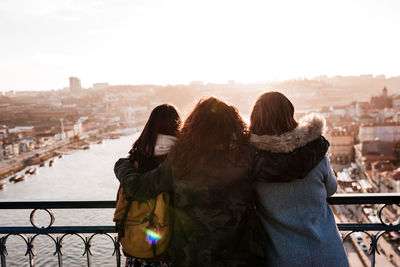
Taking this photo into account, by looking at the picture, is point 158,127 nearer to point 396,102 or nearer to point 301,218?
point 301,218

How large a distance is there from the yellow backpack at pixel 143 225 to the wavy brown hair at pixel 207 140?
0.35 ft

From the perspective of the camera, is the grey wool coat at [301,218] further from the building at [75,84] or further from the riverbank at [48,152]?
the building at [75,84]

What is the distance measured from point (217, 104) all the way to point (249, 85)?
129 ft

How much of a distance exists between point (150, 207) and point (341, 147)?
74.9 ft

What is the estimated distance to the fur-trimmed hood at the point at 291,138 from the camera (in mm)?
674

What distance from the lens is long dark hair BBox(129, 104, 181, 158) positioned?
0.74 metres

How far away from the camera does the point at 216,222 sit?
2.27ft

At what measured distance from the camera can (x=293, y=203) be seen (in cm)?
71

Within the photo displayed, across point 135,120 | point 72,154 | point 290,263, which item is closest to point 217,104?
point 290,263

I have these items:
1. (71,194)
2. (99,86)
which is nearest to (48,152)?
(71,194)

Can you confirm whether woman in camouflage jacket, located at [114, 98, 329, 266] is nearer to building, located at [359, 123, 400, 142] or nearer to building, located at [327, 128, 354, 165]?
building, located at [327, 128, 354, 165]

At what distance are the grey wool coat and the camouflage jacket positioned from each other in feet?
0.09

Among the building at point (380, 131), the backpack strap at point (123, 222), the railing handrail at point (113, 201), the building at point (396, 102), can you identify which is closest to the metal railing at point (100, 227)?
the railing handrail at point (113, 201)

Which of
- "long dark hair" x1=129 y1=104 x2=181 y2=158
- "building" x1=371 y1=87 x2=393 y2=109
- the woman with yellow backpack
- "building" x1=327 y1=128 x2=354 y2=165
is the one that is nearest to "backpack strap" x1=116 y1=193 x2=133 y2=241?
the woman with yellow backpack
